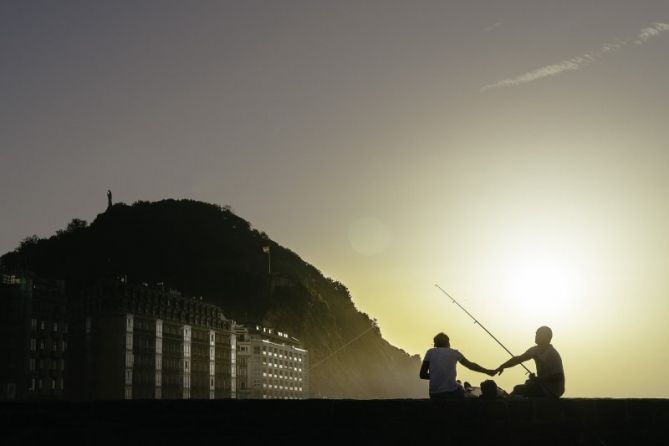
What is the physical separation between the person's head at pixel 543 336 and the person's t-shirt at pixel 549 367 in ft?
0.32

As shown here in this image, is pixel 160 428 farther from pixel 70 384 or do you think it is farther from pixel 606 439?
pixel 70 384

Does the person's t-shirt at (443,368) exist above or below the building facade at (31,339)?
below

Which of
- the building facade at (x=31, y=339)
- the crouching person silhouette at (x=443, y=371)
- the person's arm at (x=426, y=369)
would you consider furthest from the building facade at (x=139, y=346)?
the crouching person silhouette at (x=443, y=371)

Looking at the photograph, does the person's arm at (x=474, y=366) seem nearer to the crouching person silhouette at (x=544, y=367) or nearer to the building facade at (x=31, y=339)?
the crouching person silhouette at (x=544, y=367)

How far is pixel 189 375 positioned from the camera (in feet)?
521

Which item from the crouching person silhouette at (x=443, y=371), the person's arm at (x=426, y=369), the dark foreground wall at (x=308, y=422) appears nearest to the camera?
the dark foreground wall at (x=308, y=422)

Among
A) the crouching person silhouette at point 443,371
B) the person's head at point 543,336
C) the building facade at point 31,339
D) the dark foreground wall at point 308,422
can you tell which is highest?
the building facade at point 31,339

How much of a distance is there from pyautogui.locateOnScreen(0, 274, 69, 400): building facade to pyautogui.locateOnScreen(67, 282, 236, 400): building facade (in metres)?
4.93

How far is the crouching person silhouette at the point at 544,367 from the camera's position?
52.0ft

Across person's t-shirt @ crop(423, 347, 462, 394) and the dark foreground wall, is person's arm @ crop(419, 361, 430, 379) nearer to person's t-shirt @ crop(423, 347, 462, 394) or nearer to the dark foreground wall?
person's t-shirt @ crop(423, 347, 462, 394)

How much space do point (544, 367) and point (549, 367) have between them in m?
0.08

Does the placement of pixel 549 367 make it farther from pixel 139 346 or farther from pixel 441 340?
pixel 139 346

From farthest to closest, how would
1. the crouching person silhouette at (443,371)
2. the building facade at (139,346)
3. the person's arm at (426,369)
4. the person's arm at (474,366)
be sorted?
the building facade at (139,346) → the person's arm at (474,366) → the person's arm at (426,369) → the crouching person silhouette at (443,371)

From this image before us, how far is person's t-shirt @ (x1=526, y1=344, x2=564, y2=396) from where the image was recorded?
1586 centimetres
